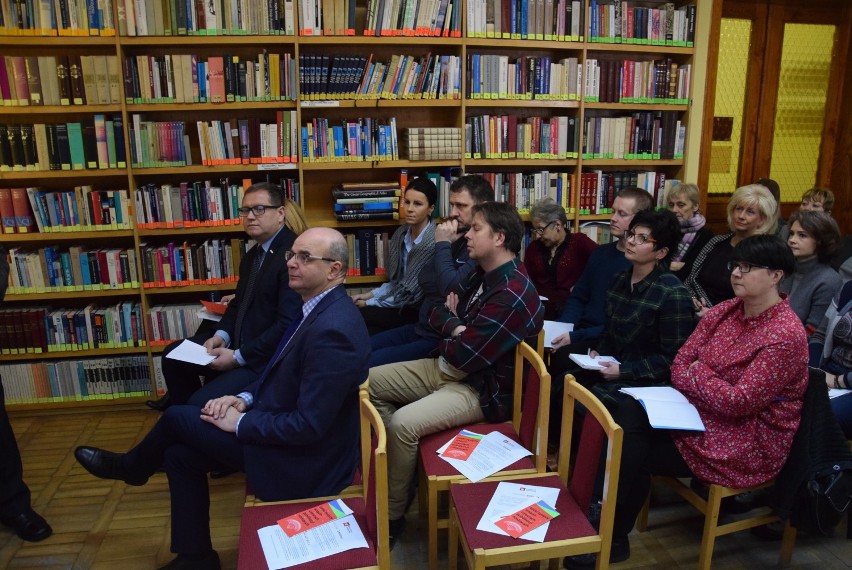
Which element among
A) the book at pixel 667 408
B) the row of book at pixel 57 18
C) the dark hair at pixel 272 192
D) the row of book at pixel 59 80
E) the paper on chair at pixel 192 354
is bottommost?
the paper on chair at pixel 192 354

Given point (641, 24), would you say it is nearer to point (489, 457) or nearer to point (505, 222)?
point (505, 222)

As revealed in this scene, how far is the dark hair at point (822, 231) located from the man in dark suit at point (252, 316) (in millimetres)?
2450

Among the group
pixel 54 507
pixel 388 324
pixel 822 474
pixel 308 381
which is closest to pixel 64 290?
pixel 54 507

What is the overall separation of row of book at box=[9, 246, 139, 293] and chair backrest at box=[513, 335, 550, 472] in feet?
8.65

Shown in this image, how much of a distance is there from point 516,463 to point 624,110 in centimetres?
312

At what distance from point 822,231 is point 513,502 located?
84.2 inches

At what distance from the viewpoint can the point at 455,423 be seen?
7.90ft

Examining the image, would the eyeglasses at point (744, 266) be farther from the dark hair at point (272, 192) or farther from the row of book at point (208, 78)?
the row of book at point (208, 78)

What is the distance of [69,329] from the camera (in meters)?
3.82

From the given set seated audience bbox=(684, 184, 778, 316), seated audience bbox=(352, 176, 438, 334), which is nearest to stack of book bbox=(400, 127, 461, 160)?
seated audience bbox=(352, 176, 438, 334)

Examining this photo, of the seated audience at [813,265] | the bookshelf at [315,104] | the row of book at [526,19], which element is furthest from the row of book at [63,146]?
the seated audience at [813,265]

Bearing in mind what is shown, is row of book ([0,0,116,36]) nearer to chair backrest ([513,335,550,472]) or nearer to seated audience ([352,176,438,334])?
seated audience ([352,176,438,334])

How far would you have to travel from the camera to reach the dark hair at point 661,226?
2580mm

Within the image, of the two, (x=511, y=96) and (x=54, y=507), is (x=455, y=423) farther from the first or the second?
(x=511, y=96)
